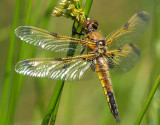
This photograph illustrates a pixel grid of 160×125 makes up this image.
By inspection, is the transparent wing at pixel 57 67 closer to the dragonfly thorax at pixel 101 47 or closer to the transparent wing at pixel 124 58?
the dragonfly thorax at pixel 101 47

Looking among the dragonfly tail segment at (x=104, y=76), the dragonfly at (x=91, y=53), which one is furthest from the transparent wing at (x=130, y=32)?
the dragonfly tail segment at (x=104, y=76)

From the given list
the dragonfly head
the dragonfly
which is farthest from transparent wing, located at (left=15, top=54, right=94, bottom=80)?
the dragonfly head

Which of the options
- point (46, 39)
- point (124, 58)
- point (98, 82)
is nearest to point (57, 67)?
point (46, 39)

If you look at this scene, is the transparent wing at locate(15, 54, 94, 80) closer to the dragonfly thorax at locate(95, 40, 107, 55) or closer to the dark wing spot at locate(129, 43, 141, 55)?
the dragonfly thorax at locate(95, 40, 107, 55)

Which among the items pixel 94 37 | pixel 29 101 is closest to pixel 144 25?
pixel 94 37

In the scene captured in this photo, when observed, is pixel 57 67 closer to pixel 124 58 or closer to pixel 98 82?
pixel 124 58
